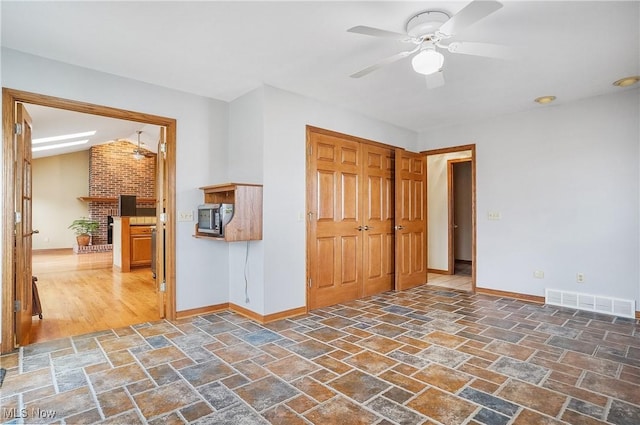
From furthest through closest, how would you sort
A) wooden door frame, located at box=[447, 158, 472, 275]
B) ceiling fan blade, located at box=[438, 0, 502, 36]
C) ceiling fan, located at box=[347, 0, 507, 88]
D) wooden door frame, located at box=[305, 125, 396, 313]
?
wooden door frame, located at box=[447, 158, 472, 275], wooden door frame, located at box=[305, 125, 396, 313], ceiling fan, located at box=[347, 0, 507, 88], ceiling fan blade, located at box=[438, 0, 502, 36]

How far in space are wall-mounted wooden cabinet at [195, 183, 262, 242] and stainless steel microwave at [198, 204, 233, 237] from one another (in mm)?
59

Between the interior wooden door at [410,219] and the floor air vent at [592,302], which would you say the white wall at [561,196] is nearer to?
the floor air vent at [592,302]

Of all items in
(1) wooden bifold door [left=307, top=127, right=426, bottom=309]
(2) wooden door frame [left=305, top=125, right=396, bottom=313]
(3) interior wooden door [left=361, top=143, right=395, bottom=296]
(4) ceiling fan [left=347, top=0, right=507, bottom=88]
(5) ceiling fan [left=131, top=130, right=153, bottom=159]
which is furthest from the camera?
(5) ceiling fan [left=131, top=130, right=153, bottom=159]

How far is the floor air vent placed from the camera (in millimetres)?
3750

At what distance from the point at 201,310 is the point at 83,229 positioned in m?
8.67

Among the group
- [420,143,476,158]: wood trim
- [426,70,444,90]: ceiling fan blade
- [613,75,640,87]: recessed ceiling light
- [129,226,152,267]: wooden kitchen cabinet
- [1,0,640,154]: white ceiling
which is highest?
[1,0,640,154]: white ceiling

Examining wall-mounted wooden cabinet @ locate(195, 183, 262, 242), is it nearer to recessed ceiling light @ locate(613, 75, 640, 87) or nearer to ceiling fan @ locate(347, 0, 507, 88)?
ceiling fan @ locate(347, 0, 507, 88)

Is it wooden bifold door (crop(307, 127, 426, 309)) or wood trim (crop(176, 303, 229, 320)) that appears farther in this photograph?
wooden bifold door (crop(307, 127, 426, 309))

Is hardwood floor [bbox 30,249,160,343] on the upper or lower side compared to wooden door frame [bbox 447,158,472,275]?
lower

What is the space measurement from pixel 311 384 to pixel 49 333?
8.80ft

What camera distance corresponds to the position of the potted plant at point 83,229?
992 centimetres

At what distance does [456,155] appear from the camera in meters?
6.45

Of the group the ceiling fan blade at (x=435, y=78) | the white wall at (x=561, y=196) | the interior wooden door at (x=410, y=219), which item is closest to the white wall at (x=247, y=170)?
the ceiling fan blade at (x=435, y=78)

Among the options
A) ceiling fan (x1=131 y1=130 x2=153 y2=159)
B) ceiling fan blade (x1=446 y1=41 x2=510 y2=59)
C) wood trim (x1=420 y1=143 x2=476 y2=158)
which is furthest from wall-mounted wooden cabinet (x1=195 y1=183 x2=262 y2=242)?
ceiling fan (x1=131 y1=130 x2=153 y2=159)
